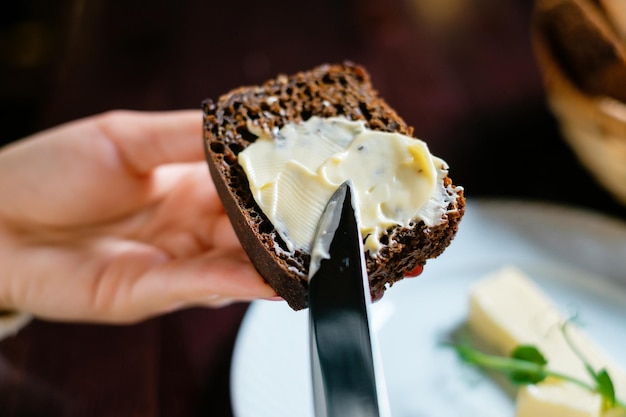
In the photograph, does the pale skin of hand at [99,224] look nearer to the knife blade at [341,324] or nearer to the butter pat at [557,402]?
the knife blade at [341,324]

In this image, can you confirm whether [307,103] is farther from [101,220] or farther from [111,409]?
[111,409]

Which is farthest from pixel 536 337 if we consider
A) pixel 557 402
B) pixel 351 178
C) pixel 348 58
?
pixel 348 58

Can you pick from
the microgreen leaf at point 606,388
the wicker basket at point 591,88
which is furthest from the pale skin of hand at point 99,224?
the wicker basket at point 591,88

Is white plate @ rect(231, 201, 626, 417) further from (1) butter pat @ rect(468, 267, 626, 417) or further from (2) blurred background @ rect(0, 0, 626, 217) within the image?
(2) blurred background @ rect(0, 0, 626, 217)

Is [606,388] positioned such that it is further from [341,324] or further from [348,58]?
[348,58]

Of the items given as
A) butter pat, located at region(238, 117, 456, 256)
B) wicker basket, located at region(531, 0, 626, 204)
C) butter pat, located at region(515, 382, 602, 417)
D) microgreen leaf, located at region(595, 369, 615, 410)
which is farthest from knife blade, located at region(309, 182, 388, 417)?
wicker basket, located at region(531, 0, 626, 204)
